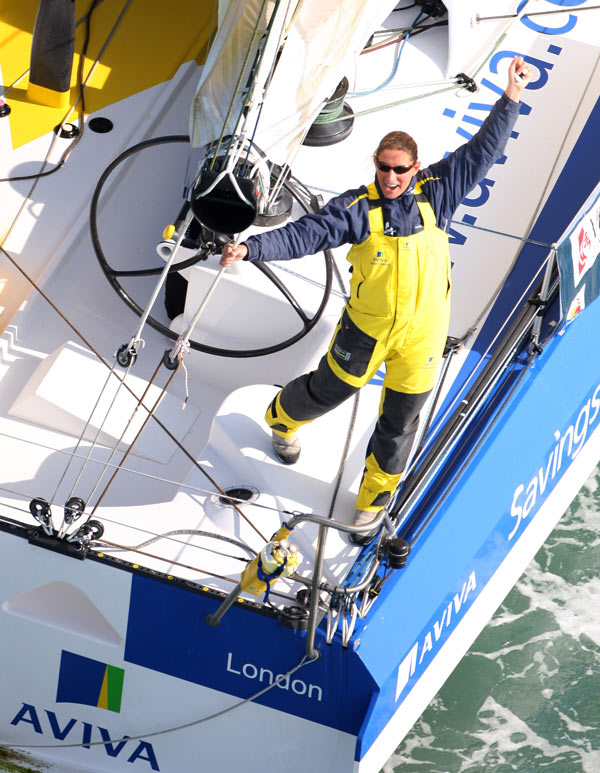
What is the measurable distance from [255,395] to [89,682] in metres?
0.88

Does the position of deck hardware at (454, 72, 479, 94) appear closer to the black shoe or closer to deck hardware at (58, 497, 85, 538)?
the black shoe

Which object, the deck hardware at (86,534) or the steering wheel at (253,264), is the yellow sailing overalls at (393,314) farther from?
the deck hardware at (86,534)

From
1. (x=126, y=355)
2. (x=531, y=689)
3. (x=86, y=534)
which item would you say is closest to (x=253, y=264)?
(x=126, y=355)

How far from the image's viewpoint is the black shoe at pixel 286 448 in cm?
279

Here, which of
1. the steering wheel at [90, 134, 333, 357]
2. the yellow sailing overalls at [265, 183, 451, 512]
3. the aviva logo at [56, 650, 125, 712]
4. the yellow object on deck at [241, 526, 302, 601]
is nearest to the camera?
the yellow object on deck at [241, 526, 302, 601]

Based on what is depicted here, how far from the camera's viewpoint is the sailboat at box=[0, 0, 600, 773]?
97.8 inches

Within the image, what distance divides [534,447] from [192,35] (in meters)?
2.17

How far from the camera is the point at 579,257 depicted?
2.70 metres

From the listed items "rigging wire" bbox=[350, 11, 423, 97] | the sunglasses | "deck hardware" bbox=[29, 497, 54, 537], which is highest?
"rigging wire" bbox=[350, 11, 423, 97]

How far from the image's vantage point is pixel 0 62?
3.86 m

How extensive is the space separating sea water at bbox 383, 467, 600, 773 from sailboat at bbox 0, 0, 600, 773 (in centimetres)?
78

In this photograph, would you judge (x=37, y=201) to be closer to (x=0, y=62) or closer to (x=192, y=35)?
(x=0, y=62)

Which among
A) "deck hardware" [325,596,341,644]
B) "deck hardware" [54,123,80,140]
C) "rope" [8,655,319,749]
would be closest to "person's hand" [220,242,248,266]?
"deck hardware" [325,596,341,644]

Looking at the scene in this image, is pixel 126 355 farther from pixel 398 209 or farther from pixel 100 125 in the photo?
pixel 100 125
